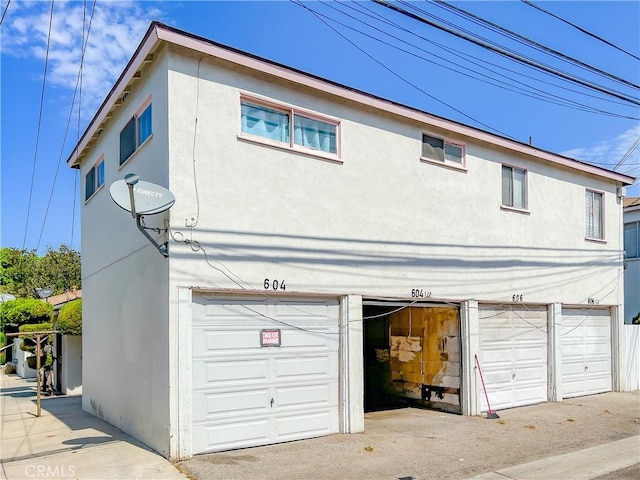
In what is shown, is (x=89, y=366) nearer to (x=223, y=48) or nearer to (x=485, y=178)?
(x=223, y=48)

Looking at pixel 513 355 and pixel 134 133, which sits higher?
pixel 134 133

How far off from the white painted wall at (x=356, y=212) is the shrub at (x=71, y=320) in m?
8.73

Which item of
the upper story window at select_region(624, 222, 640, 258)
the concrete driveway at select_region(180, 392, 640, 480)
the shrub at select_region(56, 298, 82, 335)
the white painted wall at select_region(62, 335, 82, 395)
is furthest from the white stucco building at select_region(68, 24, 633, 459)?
the upper story window at select_region(624, 222, 640, 258)

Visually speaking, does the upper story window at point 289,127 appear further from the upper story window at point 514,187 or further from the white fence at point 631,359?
the white fence at point 631,359

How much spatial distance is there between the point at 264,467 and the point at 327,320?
290 centimetres

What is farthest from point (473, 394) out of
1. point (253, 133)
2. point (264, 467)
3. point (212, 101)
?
point (212, 101)

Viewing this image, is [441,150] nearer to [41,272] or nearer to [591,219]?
[591,219]

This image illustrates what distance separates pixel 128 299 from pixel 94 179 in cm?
444

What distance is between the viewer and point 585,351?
49.4ft

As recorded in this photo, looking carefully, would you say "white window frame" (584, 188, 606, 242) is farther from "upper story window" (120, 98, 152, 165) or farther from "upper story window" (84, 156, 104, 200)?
"upper story window" (84, 156, 104, 200)

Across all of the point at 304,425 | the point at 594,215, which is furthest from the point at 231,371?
the point at 594,215

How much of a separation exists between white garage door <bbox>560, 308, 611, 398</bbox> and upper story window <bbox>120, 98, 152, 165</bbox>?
11.4 meters

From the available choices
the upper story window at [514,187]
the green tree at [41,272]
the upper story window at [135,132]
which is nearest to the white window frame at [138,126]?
the upper story window at [135,132]

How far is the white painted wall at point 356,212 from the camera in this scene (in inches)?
332
